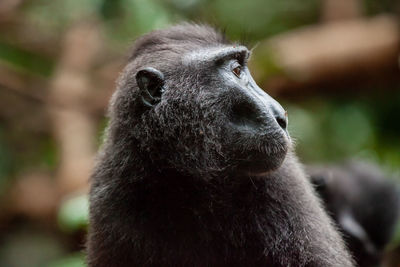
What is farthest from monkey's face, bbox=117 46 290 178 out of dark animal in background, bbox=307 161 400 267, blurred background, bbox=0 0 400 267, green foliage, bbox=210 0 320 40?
green foliage, bbox=210 0 320 40

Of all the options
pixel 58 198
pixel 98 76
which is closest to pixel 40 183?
pixel 58 198

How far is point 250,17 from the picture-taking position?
→ 9070mm

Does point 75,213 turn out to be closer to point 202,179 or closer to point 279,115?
point 202,179

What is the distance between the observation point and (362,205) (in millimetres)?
5141

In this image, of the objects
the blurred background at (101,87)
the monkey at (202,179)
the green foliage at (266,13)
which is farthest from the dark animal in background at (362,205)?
the green foliage at (266,13)

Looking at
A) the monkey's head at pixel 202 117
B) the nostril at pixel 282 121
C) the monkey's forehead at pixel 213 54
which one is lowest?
the nostril at pixel 282 121

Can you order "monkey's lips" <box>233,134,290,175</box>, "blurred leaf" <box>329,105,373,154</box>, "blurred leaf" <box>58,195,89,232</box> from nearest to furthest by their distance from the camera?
"monkey's lips" <box>233,134,290,175</box>
"blurred leaf" <box>58,195,89,232</box>
"blurred leaf" <box>329,105,373,154</box>

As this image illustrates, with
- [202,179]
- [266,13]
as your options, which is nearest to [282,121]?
[202,179]

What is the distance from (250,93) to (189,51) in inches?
17.9

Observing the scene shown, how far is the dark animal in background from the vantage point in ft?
15.8

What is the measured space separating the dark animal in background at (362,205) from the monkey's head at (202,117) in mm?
1771

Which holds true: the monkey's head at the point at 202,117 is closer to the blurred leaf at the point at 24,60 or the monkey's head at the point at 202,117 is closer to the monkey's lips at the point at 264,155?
the monkey's lips at the point at 264,155

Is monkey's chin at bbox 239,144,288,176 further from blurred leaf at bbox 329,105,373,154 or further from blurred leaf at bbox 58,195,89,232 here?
blurred leaf at bbox 329,105,373,154

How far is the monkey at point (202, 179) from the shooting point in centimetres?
310
